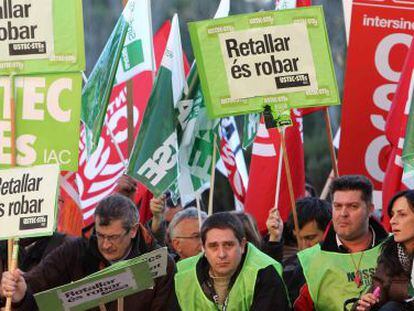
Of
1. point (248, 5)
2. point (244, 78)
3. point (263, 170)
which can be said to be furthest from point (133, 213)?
point (248, 5)

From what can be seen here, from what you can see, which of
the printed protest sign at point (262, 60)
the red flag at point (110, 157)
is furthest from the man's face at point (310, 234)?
the red flag at point (110, 157)

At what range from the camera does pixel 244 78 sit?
37.9 ft

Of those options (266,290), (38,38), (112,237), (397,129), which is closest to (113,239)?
(112,237)

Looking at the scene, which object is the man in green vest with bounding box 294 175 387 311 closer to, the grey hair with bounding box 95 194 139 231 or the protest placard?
the protest placard

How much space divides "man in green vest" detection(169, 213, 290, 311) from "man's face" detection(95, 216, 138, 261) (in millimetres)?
504

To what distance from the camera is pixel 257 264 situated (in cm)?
1041

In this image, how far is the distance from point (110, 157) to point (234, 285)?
3.77m

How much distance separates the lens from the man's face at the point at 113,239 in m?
10.8

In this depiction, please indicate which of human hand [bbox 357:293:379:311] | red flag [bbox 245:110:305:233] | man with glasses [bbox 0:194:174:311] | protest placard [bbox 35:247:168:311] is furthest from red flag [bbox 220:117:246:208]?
human hand [bbox 357:293:379:311]

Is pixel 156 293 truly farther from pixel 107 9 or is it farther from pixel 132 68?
pixel 107 9

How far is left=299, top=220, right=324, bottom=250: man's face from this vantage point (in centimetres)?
1145

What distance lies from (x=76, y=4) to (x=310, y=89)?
5.67 feet

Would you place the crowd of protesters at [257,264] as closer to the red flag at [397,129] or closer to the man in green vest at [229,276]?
the man in green vest at [229,276]

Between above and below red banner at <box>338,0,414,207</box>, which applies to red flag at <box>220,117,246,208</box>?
below
